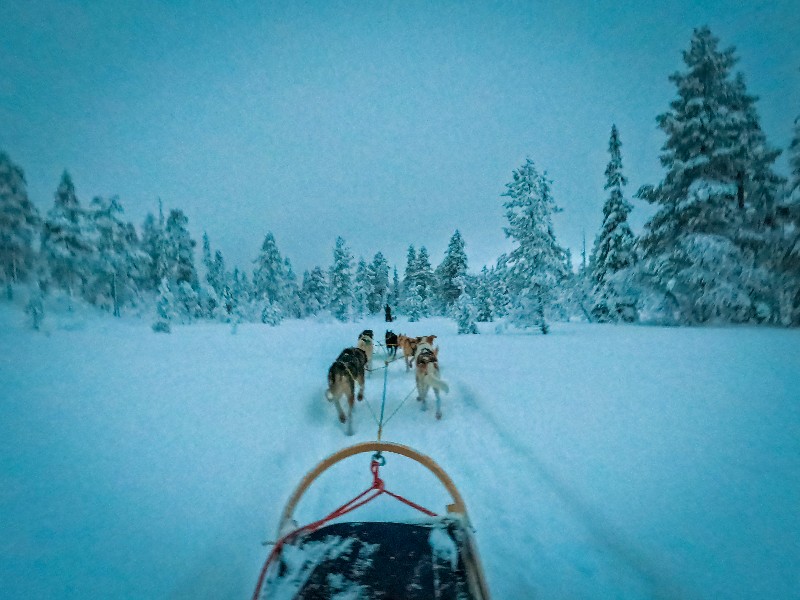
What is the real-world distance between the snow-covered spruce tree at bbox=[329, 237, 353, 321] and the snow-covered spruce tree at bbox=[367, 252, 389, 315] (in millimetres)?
5941

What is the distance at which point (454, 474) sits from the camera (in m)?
4.25

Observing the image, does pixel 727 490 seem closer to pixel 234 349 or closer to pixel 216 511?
pixel 216 511

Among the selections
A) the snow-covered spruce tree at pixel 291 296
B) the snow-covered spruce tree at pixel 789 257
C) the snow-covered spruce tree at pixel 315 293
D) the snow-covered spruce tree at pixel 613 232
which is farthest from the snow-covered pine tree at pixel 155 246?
the snow-covered spruce tree at pixel 789 257

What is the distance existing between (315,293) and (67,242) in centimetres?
3701

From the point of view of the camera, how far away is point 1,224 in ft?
36.6

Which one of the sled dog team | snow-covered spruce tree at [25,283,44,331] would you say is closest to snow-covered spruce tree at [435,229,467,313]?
the sled dog team

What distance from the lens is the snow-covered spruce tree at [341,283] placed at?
162 feet

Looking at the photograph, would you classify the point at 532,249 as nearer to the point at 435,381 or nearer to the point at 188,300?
the point at 435,381

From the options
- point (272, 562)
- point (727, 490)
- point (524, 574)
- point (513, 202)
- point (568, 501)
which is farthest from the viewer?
point (513, 202)

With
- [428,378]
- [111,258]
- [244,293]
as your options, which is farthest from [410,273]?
[428,378]

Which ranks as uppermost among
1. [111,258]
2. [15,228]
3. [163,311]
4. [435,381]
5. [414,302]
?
[111,258]

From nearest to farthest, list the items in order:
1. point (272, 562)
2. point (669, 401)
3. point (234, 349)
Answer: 1. point (272, 562)
2. point (669, 401)
3. point (234, 349)

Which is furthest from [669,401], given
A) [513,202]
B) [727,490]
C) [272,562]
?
[513,202]

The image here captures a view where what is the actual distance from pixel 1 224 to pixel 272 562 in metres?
16.3
